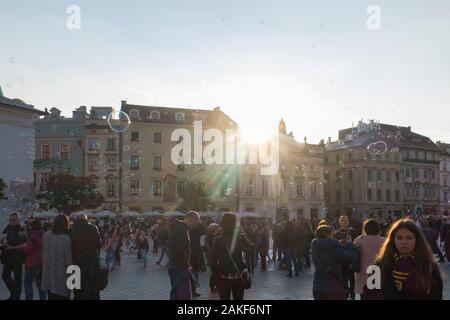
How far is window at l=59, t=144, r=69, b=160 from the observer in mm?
59062

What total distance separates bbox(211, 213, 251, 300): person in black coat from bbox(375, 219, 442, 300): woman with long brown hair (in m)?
3.11

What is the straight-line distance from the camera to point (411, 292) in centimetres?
430

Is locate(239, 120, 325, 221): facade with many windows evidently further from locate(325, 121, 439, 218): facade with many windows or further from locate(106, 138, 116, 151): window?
locate(106, 138, 116, 151): window

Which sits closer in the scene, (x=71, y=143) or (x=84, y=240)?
(x=84, y=240)

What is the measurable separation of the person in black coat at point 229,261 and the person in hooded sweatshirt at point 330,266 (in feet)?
3.39

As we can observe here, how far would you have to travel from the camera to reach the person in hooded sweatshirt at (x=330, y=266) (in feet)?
22.9

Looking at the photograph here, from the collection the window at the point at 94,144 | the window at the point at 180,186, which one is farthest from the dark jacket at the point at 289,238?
the window at the point at 94,144

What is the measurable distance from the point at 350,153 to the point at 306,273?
185ft

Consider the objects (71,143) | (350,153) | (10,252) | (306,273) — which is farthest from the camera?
(350,153)

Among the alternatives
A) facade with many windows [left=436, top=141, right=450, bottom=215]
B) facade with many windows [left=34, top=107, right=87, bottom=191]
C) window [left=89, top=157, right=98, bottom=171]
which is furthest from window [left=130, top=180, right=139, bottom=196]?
facade with many windows [left=436, top=141, right=450, bottom=215]

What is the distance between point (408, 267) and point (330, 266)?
268 centimetres

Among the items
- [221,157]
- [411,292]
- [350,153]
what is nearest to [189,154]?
[221,157]
